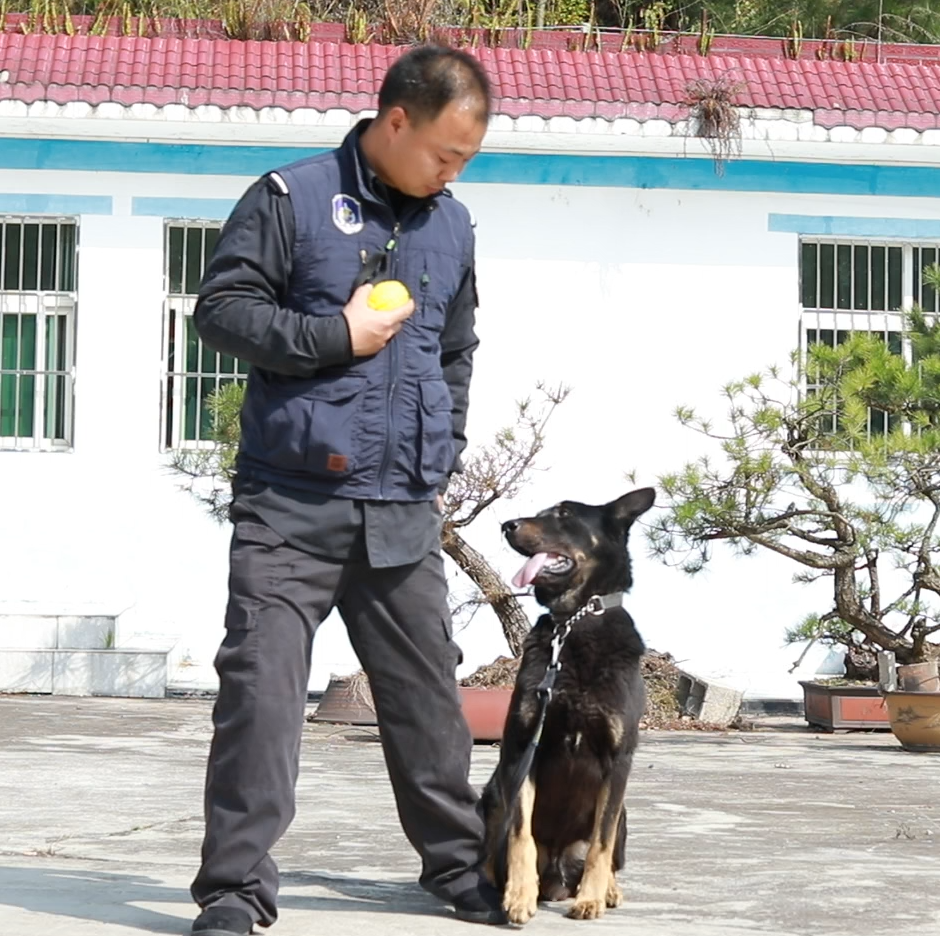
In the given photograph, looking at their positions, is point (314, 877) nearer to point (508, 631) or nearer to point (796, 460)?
point (796, 460)

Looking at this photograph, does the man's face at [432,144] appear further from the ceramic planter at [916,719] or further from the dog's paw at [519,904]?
the ceramic planter at [916,719]

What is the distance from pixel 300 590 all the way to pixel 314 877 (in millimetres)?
1177

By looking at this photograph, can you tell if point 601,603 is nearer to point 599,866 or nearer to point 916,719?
point 599,866

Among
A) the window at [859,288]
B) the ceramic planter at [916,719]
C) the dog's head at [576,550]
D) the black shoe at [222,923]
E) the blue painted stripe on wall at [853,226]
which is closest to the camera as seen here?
the black shoe at [222,923]

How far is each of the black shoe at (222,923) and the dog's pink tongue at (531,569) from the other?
1296 millimetres

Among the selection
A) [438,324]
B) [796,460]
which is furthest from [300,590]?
[796,460]

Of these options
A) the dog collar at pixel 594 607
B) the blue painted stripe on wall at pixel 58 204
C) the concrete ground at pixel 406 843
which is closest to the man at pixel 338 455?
the concrete ground at pixel 406 843

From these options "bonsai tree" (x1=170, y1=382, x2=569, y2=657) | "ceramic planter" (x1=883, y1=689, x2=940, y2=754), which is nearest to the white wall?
"bonsai tree" (x1=170, y1=382, x2=569, y2=657)

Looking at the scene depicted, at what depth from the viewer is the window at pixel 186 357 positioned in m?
12.3

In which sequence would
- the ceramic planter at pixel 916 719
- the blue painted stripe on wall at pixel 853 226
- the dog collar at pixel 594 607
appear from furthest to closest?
the blue painted stripe on wall at pixel 853 226 < the ceramic planter at pixel 916 719 < the dog collar at pixel 594 607

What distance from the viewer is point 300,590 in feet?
12.8

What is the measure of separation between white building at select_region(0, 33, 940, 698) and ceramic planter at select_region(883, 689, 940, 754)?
2853 millimetres

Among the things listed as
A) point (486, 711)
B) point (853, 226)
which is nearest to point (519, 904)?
point (486, 711)

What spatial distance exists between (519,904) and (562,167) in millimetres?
8740
